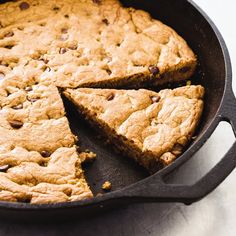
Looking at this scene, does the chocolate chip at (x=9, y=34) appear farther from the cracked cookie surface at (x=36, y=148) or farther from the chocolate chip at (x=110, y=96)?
the chocolate chip at (x=110, y=96)

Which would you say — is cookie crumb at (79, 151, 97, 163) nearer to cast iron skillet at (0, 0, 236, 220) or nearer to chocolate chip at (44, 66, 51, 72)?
cast iron skillet at (0, 0, 236, 220)

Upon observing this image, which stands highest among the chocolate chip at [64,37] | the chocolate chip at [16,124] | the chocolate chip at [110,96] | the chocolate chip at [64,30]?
the chocolate chip at [64,30]

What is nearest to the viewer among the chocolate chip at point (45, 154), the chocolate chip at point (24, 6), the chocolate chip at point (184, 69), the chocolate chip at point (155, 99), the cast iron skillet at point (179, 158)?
the cast iron skillet at point (179, 158)

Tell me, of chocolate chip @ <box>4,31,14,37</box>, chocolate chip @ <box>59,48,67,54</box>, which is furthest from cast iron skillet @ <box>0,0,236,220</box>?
chocolate chip @ <box>4,31,14,37</box>

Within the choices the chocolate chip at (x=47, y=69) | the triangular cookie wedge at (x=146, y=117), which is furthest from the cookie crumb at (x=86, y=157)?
the chocolate chip at (x=47, y=69)

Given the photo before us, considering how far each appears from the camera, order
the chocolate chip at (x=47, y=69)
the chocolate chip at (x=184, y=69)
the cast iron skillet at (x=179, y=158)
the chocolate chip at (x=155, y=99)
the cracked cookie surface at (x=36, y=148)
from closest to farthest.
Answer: the cast iron skillet at (x=179, y=158)
the cracked cookie surface at (x=36, y=148)
the chocolate chip at (x=155, y=99)
the chocolate chip at (x=47, y=69)
the chocolate chip at (x=184, y=69)

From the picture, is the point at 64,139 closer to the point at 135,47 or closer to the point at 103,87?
the point at 103,87

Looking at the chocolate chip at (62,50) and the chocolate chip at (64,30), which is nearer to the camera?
the chocolate chip at (62,50)
